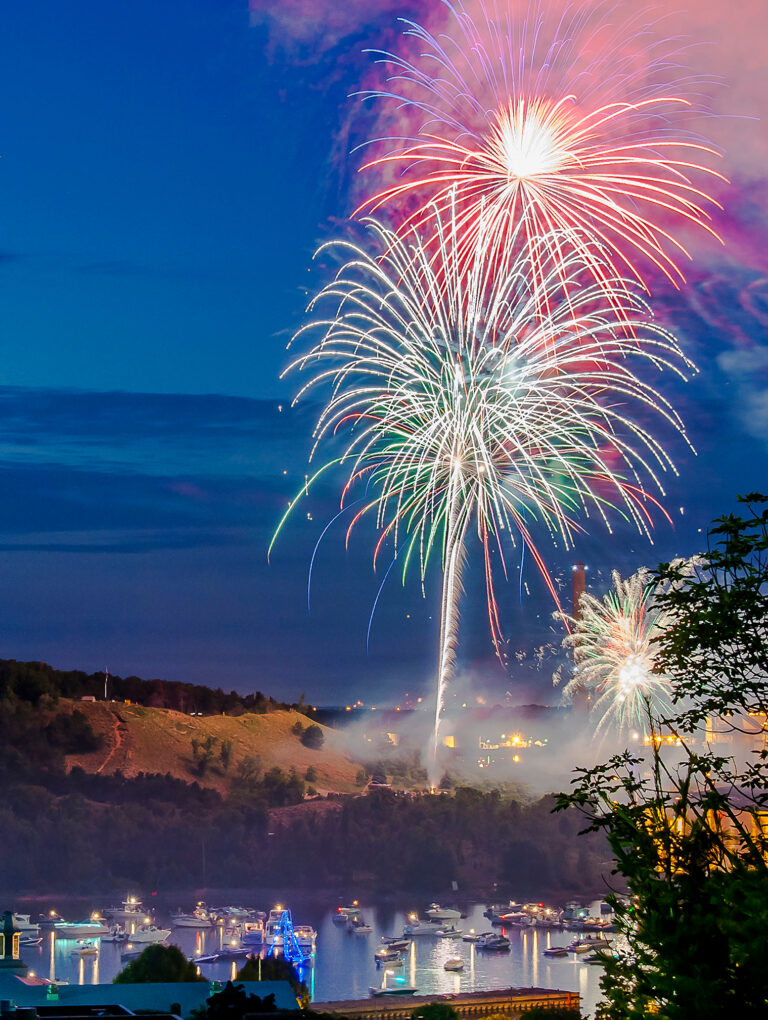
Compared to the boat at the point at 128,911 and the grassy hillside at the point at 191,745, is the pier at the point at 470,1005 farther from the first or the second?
the grassy hillside at the point at 191,745

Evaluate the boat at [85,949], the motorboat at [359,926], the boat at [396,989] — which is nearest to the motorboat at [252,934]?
the motorboat at [359,926]

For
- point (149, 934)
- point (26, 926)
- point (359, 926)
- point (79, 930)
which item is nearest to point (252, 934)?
point (149, 934)

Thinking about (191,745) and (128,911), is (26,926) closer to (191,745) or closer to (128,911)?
(128,911)

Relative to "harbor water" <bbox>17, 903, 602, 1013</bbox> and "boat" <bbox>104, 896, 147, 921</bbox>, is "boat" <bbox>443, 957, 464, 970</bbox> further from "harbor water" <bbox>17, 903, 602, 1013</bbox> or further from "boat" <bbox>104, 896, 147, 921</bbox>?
"boat" <bbox>104, 896, 147, 921</bbox>

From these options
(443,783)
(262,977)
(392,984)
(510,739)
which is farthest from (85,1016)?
(443,783)

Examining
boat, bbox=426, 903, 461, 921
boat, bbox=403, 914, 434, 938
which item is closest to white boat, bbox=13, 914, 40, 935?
boat, bbox=403, 914, 434, 938

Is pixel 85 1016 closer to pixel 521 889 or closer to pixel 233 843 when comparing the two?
pixel 521 889
